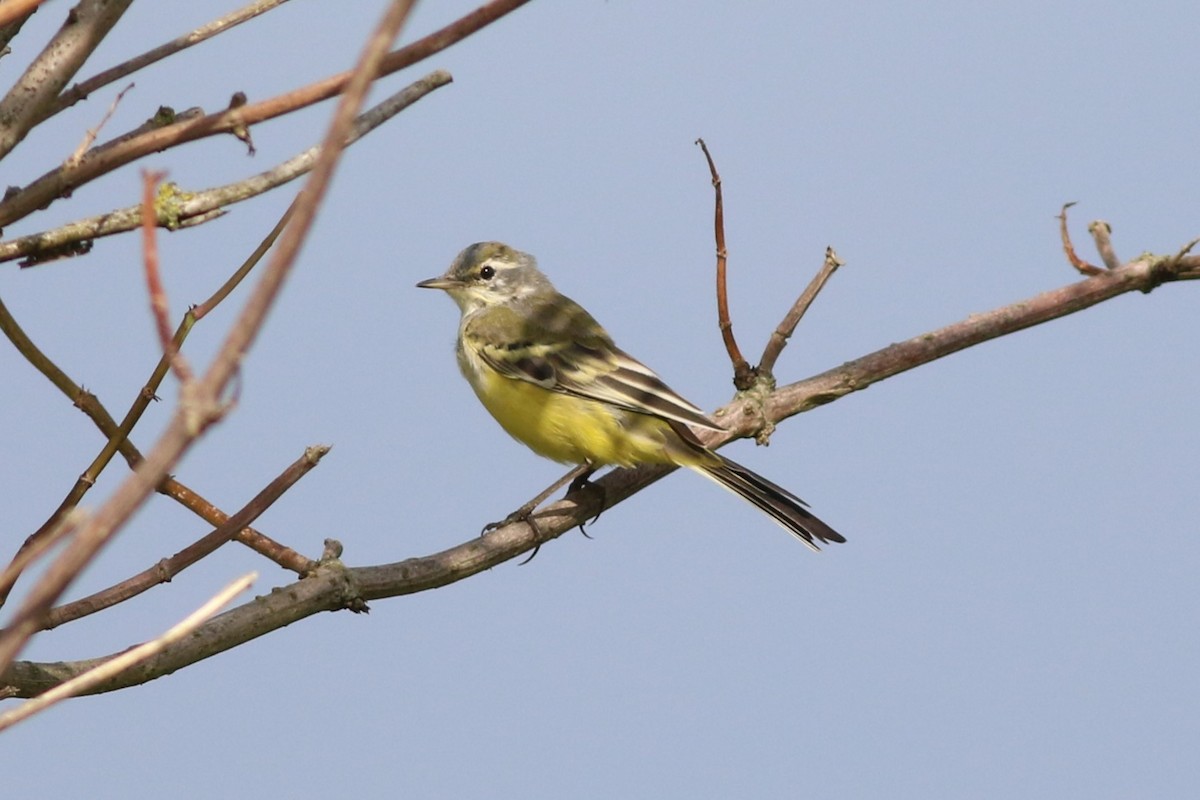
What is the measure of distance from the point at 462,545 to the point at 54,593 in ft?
10.4

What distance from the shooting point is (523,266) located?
728cm

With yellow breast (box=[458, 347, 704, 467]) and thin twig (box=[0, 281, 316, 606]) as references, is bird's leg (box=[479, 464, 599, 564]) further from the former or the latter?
thin twig (box=[0, 281, 316, 606])

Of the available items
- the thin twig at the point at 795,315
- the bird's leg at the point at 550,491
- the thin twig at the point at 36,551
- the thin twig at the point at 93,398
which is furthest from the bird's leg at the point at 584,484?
the thin twig at the point at 36,551

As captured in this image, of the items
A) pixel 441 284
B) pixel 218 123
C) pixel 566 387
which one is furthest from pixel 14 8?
pixel 441 284

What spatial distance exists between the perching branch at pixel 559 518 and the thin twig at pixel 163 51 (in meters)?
1.31

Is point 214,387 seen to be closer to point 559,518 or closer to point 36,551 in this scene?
point 36,551

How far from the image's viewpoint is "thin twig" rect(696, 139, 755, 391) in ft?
14.5

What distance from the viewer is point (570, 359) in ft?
20.0

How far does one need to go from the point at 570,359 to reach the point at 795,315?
158cm

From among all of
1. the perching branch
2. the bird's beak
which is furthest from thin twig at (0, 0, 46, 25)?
the bird's beak

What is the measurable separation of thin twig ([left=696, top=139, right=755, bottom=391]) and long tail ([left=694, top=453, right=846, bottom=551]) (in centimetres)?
64

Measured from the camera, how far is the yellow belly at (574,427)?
213 inches

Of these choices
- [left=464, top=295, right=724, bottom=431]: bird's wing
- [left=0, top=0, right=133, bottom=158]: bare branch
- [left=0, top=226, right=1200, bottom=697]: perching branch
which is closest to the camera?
[left=0, top=0, right=133, bottom=158]: bare branch

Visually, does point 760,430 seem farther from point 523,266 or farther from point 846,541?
point 523,266
